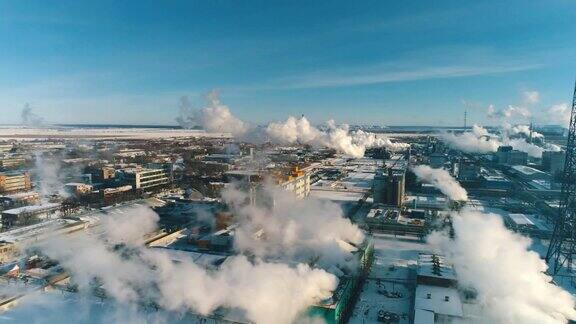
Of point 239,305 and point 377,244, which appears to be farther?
point 377,244

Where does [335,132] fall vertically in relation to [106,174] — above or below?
above

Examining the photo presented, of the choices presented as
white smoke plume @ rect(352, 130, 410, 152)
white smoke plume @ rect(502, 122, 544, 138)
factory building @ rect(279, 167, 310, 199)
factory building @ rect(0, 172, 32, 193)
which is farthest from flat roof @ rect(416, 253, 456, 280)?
white smoke plume @ rect(502, 122, 544, 138)

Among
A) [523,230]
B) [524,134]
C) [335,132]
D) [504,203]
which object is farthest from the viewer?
[524,134]

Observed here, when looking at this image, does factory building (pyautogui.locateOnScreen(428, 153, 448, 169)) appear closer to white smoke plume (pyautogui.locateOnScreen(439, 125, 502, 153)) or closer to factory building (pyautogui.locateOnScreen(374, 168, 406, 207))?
factory building (pyautogui.locateOnScreen(374, 168, 406, 207))

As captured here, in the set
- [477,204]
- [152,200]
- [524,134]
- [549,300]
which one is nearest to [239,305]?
[549,300]

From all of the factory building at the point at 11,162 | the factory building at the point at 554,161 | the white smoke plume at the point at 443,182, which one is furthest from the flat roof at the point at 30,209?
the factory building at the point at 554,161

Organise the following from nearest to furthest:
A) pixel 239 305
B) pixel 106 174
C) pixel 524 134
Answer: pixel 239 305, pixel 106 174, pixel 524 134

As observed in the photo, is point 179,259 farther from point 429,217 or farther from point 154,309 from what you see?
point 429,217
